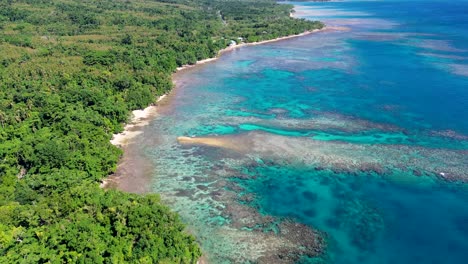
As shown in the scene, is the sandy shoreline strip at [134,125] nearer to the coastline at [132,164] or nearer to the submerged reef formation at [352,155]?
the coastline at [132,164]

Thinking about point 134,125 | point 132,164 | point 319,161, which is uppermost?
point 134,125

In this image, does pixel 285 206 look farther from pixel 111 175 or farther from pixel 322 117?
pixel 322 117

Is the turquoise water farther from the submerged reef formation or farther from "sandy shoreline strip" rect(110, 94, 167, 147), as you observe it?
"sandy shoreline strip" rect(110, 94, 167, 147)

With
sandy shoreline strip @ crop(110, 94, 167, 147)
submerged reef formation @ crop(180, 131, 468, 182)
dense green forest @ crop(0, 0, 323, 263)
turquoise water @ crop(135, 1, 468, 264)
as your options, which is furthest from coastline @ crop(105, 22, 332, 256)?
submerged reef formation @ crop(180, 131, 468, 182)

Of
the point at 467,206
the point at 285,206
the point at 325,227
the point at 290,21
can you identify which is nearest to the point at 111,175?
the point at 285,206

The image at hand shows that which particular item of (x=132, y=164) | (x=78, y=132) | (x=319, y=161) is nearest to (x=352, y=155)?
(x=319, y=161)

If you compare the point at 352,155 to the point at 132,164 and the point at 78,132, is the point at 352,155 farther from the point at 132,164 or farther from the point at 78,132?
the point at 78,132
